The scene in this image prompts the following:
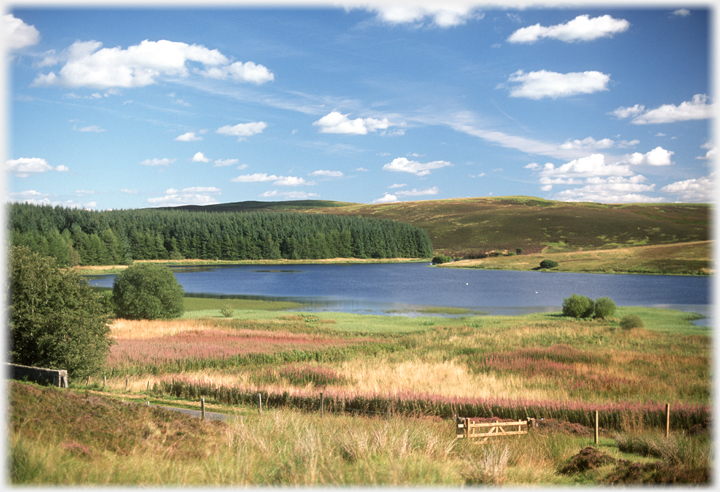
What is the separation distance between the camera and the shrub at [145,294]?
46188 millimetres

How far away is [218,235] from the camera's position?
519 ft

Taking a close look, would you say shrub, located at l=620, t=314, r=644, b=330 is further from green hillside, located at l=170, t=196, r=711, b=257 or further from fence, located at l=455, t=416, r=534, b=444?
green hillside, located at l=170, t=196, r=711, b=257

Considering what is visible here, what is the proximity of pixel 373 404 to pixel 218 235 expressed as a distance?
148689 millimetres

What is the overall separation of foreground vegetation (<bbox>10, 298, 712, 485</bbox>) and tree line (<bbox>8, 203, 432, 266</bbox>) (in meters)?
97.4

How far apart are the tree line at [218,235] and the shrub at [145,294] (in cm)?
8275

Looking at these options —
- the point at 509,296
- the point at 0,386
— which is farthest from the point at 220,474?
the point at 509,296

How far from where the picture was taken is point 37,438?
7262 millimetres

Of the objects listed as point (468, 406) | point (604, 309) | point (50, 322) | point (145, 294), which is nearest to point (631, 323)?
point (604, 309)

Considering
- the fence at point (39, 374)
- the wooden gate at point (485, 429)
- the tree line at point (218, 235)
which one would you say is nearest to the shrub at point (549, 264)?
the tree line at point (218, 235)

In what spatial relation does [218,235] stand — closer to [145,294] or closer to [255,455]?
[145,294]

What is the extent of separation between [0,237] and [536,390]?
18.5 metres

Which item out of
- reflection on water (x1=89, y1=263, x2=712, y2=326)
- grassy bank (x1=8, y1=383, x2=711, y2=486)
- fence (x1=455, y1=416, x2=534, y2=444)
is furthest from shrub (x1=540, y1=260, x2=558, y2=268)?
grassy bank (x1=8, y1=383, x2=711, y2=486)

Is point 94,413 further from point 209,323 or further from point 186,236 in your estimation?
point 186,236

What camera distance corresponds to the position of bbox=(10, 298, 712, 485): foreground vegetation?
7.51 meters
